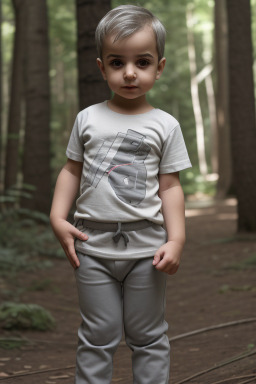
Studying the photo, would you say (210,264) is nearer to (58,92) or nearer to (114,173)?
(114,173)

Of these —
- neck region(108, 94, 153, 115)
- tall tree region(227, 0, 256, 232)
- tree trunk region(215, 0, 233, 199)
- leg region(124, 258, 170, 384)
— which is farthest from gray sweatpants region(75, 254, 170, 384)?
tree trunk region(215, 0, 233, 199)

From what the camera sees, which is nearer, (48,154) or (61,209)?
(61,209)

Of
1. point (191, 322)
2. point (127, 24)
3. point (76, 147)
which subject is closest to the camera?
point (127, 24)

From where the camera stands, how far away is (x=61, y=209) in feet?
9.45

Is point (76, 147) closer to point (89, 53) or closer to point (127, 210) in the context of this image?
point (127, 210)

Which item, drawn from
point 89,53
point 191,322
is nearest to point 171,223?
point 191,322

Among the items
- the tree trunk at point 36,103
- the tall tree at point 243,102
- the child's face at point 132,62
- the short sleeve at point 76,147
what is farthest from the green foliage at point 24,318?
the tree trunk at point 36,103

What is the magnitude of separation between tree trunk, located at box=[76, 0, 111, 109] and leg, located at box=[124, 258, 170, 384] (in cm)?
341

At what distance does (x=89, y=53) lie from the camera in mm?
6219

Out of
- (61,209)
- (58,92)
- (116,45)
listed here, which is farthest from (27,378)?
(58,92)

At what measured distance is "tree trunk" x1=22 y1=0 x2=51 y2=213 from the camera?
14039 mm

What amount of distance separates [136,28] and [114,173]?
0.66m

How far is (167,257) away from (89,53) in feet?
12.9

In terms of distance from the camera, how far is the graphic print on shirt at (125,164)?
2781mm
